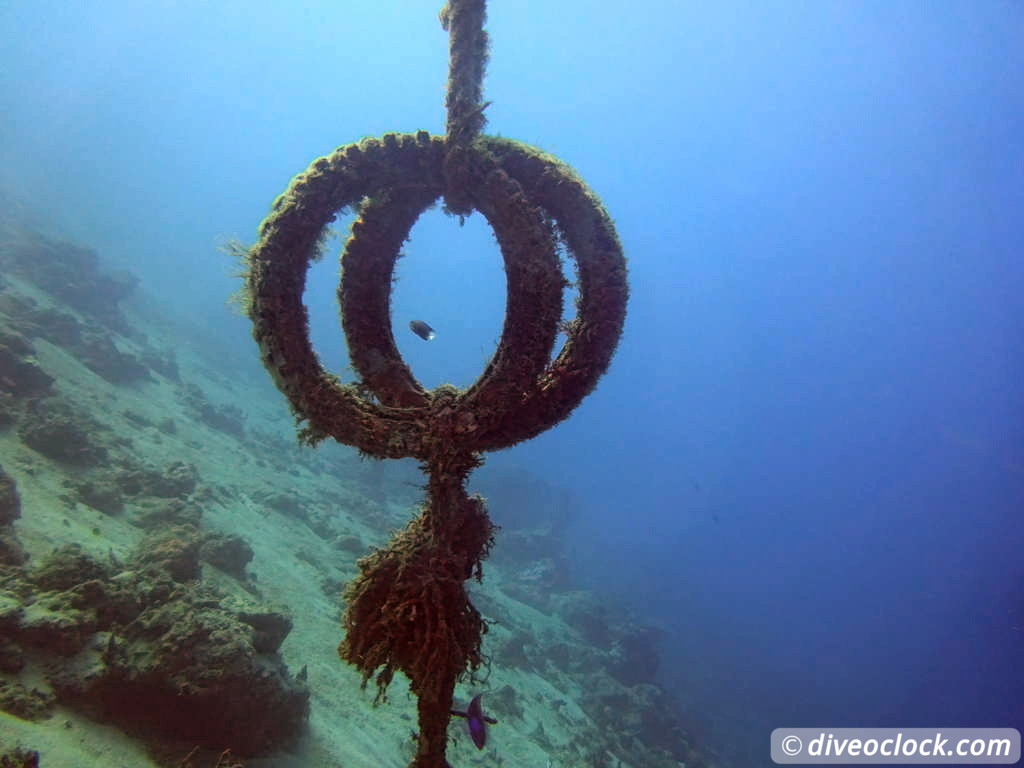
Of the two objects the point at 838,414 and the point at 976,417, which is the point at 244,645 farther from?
the point at 976,417

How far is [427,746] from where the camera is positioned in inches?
151

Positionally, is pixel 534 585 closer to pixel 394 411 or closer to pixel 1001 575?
pixel 394 411

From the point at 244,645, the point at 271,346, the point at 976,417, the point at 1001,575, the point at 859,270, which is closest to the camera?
the point at 271,346

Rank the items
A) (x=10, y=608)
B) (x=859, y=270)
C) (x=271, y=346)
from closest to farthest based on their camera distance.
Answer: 1. (x=271, y=346)
2. (x=10, y=608)
3. (x=859, y=270)

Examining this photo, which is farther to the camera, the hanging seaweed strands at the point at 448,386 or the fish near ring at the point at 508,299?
the fish near ring at the point at 508,299

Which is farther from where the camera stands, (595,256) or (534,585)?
(534,585)

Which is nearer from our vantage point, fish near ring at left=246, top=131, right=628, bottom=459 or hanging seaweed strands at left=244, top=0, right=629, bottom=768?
hanging seaweed strands at left=244, top=0, right=629, bottom=768

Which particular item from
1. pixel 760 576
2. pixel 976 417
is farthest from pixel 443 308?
pixel 976 417

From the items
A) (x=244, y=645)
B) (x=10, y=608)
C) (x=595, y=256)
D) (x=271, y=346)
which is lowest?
(x=10, y=608)

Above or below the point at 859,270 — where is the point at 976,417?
below

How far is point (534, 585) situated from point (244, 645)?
2397 cm

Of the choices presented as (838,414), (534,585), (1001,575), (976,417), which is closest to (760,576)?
(1001,575)

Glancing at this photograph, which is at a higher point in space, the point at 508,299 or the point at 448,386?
the point at 508,299

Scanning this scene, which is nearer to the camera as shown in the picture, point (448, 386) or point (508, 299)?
point (508, 299)
